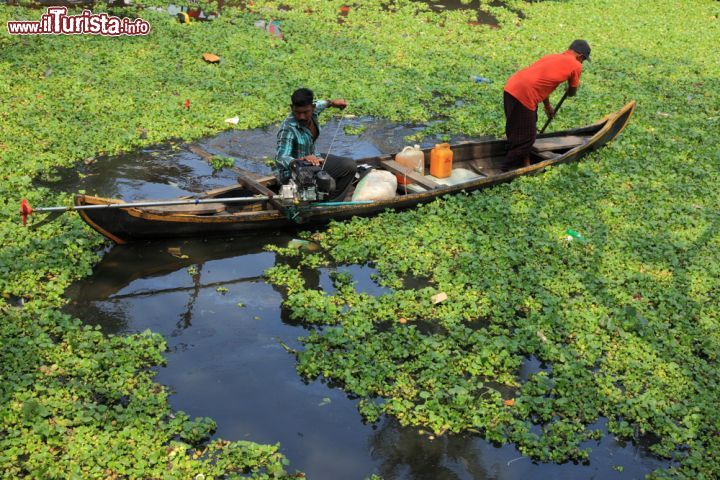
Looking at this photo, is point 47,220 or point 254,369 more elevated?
point 47,220

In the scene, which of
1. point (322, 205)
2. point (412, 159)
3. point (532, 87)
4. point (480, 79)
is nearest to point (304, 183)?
point (322, 205)

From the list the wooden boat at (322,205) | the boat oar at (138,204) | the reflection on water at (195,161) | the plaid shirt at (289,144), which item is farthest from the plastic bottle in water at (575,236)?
the boat oar at (138,204)

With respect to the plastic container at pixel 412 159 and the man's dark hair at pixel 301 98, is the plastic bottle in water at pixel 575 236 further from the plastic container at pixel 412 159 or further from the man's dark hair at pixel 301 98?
the man's dark hair at pixel 301 98

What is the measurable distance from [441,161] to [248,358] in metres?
4.63

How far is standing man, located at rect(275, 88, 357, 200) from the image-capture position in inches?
347

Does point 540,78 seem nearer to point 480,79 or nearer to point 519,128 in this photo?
point 519,128

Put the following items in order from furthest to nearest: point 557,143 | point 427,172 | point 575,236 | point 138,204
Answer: point 557,143 < point 427,172 < point 575,236 < point 138,204

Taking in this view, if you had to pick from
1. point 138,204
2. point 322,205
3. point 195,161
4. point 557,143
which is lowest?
point 195,161

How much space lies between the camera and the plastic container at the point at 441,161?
411 inches

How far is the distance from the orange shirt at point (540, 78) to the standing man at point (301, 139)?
2834mm

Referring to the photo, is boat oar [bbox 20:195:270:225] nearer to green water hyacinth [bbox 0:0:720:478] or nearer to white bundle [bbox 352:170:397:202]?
green water hyacinth [bbox 0:0:720:478]

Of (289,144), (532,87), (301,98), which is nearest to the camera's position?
(301,98)

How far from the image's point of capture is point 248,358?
7.07 m

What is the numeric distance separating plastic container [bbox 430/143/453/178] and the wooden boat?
0.11 metres
